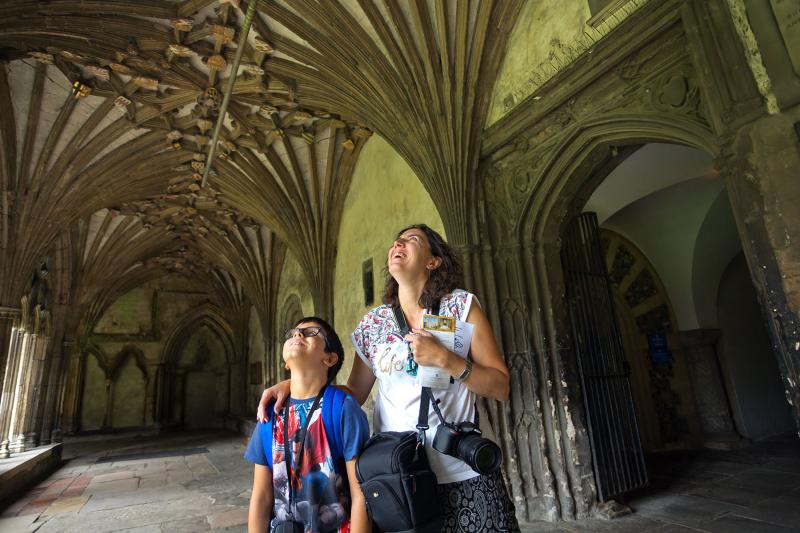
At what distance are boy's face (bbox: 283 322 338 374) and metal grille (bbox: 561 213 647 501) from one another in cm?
343

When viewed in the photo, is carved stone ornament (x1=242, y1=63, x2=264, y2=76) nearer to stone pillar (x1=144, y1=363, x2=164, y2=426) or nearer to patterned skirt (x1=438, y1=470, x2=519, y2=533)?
patterned skirt (x1=438, y1=470, x2=519, y2=533)

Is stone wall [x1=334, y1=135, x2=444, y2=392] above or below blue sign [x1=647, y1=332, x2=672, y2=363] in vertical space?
above

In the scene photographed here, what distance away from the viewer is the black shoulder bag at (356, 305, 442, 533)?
1.03m

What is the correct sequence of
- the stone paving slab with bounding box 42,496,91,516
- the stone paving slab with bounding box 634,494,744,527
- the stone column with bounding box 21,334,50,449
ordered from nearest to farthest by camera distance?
the stone paving slab with bounding box 634,494,744,527
the stone paving slab with bounding box 42,496,91,516
the stone column with bounding box 21,334,50,449

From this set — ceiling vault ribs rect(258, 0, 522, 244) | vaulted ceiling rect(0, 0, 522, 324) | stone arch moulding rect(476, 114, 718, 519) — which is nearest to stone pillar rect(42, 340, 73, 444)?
vaulted ceiling rect(0, 0, 522, 324)

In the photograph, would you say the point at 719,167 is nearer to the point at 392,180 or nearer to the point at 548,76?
the point at 548,76

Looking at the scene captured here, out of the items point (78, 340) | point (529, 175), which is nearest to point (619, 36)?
point (529, 175)

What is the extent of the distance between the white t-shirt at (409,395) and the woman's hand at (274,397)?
1.05 feet

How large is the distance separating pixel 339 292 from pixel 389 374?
784 centimetres

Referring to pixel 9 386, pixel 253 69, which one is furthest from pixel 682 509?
pixel 9 386

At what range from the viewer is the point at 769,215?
231 centimetres

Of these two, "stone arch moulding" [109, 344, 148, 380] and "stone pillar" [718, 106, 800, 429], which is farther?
"stone arch moulding" [109, 344, 148, 380]

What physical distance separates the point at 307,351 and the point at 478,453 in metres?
0.63

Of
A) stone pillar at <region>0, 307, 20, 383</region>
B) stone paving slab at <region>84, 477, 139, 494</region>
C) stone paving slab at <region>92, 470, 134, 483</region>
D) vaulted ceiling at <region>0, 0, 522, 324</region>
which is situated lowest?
stone paving slab at <region>92, 470, 134, 483</region>
